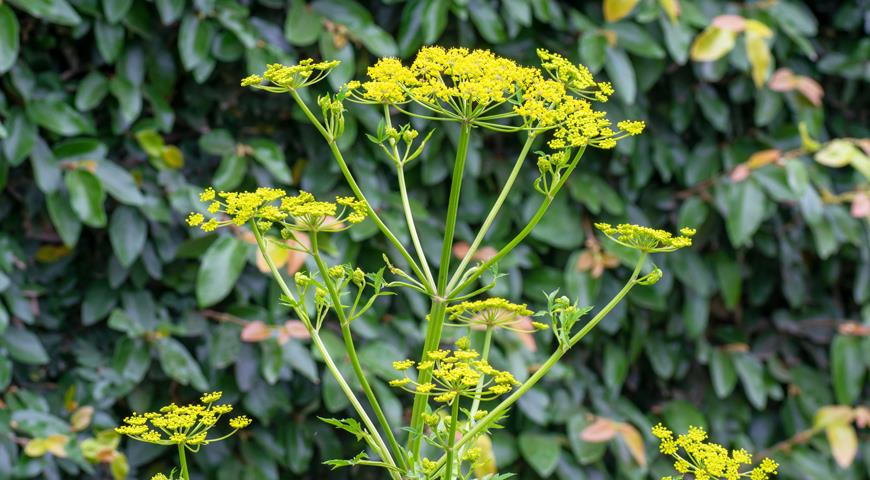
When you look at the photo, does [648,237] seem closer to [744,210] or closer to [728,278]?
[744,210]

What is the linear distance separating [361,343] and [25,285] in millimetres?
667

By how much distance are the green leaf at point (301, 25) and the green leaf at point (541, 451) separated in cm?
94

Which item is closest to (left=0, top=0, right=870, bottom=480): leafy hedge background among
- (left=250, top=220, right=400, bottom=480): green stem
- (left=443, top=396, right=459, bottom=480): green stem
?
(left=250, top=220, right=400, bottom=480): green stem

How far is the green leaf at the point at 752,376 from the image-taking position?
256cm

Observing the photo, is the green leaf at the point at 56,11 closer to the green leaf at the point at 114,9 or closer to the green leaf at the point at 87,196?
→ the green leaf at the point at 114,9

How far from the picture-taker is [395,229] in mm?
2139

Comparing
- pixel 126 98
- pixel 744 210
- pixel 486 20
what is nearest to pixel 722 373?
Answer: pixel 744 210

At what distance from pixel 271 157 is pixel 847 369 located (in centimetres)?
142

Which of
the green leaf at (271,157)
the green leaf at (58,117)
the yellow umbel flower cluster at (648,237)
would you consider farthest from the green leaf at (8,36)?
the yellow umbel flower cluster at (648,237)


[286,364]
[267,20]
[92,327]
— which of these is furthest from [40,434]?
[267,20]

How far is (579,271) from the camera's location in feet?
7.63


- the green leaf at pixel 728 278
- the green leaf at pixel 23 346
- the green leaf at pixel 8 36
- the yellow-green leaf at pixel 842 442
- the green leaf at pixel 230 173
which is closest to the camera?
the green leaf at pixel 8 36

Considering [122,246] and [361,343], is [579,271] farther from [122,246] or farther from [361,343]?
[122,246]

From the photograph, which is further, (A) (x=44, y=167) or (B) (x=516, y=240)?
→ (A) (x=44, y=167)
